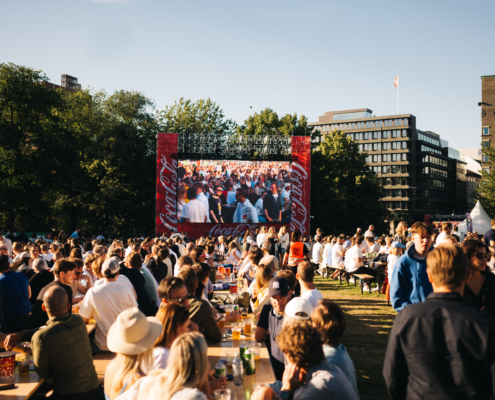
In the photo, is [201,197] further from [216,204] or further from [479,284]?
[479,284]

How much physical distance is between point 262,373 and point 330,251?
12.4 metres

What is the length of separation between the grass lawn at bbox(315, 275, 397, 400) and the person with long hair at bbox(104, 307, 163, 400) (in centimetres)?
360

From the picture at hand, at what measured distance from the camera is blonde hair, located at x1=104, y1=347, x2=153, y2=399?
9.01ft

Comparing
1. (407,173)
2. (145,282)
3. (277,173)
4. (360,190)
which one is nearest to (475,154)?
(407,173)

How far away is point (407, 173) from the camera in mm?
90000

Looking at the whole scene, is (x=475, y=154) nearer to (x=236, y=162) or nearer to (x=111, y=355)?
(x=236, y=162)

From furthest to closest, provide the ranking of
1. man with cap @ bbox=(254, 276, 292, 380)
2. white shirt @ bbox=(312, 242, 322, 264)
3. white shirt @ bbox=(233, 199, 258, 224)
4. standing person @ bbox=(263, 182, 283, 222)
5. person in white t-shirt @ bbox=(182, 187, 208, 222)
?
standing person @ bbox=(263, 182, 283, 222)
white shirt @ bbox=(233, 199, 258, 224)
person in white t-shirt @ bbox=(182, 187, 208, 222)
white shirt @ bbox=(312, 242, 322, 264)
man with cap @ bbox=(254, 276, 292, 380)

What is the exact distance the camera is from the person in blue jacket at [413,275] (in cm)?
439

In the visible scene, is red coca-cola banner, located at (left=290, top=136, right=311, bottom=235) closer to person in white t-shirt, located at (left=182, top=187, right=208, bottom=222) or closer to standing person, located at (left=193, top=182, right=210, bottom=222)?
standing person, located at (left=193, top=182, right=210, bottom=222)

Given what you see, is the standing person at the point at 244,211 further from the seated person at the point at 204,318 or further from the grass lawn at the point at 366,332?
the seated person at the point at 204,318

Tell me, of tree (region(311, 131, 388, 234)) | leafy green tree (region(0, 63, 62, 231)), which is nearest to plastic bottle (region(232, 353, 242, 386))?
leafy green tree (region(0, 63, 62, 231))

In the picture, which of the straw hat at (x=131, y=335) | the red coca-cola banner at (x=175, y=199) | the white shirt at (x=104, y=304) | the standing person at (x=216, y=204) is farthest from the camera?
the standing person at (x=216, y=204)

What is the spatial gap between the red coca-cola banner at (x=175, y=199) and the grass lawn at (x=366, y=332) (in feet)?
37.0

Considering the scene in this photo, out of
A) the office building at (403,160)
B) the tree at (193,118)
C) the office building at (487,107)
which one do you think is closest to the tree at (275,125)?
the tree at (193,118)
